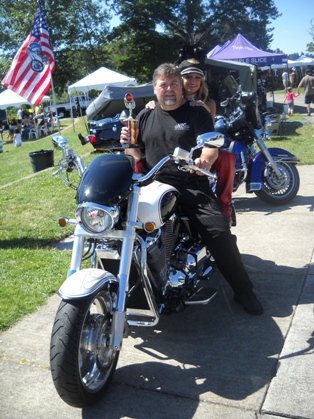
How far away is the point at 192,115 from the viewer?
149 inches

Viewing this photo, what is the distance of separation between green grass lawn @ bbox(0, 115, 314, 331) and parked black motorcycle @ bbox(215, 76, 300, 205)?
7.73 ft

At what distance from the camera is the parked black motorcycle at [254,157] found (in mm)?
6328

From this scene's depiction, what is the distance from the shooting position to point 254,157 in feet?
21.2

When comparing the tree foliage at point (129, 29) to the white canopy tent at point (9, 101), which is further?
the tree foliage at point (129, 29)

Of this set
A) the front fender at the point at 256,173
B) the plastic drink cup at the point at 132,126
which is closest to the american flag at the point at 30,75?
the front fender at the point at 256,173

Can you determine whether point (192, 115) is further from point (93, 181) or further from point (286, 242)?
point (286, 242)

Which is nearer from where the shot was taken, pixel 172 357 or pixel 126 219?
pixel 126 219

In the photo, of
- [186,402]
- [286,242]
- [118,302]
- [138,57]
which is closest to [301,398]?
[186,402]

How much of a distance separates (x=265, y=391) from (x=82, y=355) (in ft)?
3.48

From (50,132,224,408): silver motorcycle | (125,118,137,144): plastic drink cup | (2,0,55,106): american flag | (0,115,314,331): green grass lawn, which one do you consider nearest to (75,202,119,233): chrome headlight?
(50,132,224,408): silver motorcycle

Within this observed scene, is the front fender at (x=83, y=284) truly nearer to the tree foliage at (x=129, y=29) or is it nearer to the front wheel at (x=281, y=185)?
the front wheel at (x=281, y=185)

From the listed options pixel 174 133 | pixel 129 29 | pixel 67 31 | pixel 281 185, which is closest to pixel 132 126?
pixel 174 133

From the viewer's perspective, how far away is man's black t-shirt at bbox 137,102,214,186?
3760 millimetres

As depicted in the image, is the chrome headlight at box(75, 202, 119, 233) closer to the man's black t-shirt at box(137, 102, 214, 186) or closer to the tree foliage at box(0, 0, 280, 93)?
the man's black t-shirt at box(137, 102, 214, 186)
